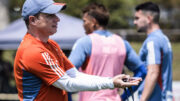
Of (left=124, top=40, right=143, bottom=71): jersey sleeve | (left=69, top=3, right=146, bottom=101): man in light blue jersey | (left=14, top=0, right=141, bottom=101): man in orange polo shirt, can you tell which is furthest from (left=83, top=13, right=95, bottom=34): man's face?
(left=14, top=0, right=141, bottom=101): man in orange polo shirt

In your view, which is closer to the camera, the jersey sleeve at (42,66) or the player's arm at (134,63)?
the jersey sleeve at (42,66)

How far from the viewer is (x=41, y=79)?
8.12ft

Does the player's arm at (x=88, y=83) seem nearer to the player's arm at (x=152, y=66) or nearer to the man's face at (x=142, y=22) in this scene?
the player's arm at (x=152, y=66)

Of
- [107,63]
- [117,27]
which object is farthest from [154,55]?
[117,27]

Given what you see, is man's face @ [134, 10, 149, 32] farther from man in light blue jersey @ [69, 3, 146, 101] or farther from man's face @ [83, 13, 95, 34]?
man's face @ [83, 13, 95, 34]

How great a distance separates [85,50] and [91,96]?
1.52ft

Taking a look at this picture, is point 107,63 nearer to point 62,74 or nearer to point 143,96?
point 143,96

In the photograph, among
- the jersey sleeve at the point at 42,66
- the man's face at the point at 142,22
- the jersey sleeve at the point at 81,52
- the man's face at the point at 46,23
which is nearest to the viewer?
the jersey sleeve at the point at 42,66

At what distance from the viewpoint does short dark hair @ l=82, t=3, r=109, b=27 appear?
12.4 feet

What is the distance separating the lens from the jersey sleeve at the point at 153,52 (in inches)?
151

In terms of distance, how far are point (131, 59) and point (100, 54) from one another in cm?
41

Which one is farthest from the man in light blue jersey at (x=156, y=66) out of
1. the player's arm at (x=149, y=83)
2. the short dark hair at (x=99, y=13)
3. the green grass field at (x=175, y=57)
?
the green grass field at (x=175, y=57)

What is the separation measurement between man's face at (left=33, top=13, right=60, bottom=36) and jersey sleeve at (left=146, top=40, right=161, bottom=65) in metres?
1.61

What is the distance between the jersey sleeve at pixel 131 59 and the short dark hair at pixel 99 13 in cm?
33
